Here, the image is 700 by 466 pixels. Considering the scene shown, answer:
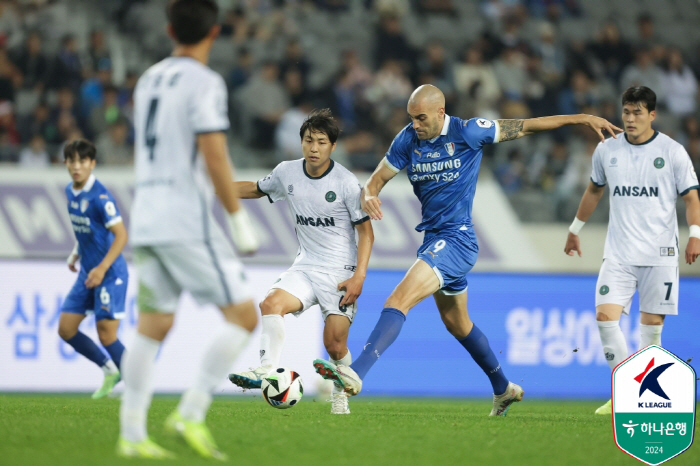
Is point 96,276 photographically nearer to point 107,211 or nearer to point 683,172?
point 107,211

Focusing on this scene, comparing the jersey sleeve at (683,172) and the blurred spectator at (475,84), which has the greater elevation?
the blurred spectator at (475,84)

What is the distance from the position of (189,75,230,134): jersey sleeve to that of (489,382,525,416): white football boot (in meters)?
3.93

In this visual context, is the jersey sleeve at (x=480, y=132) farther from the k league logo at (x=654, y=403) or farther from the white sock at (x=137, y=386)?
the white sock at (x=137, y=386)

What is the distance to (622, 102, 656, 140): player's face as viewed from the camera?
721 centimetres

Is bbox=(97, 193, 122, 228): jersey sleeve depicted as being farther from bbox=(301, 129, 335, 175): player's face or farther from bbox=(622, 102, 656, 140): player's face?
bbox=(622, 102, 656, 140): player's face

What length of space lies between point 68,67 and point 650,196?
29.7 feet

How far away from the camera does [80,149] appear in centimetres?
804

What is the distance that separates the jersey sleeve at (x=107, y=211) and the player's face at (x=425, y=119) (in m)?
2.93

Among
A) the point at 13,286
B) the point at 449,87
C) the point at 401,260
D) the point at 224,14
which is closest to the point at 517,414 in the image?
the point at 401,260

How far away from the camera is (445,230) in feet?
22.2

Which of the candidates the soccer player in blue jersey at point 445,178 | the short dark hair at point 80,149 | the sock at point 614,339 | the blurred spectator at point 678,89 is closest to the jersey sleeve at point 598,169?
the soccer player in blue jersey at point 445,178

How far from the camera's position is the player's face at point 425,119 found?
6617mm

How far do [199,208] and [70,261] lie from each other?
4683mm

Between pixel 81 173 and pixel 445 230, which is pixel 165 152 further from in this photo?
pixel 81 173
